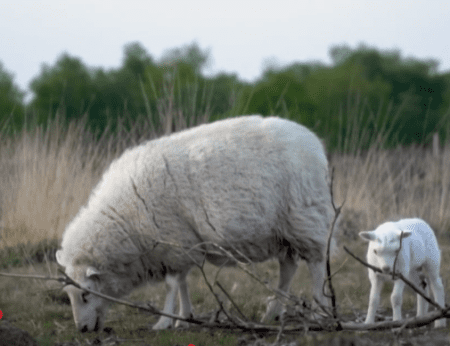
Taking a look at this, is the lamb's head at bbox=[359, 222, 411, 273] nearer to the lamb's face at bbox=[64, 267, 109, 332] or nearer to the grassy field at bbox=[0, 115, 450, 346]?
the grassy field at bbox=[0, 115, 450, 346]

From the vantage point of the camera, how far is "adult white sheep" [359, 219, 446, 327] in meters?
3.32

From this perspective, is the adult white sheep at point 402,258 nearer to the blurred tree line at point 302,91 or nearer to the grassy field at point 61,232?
the grassy field at point 61,232

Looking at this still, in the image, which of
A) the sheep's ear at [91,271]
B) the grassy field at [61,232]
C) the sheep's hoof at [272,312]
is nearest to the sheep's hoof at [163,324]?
the grassy field at [61,232]

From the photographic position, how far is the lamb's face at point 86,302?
436 centimetres

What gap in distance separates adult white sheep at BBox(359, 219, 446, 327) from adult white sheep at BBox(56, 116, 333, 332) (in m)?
1.00

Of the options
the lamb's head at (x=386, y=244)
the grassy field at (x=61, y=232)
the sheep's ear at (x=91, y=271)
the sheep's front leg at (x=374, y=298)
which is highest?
the lamb's head at (x=386, y=244)

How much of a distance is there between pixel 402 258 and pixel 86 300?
247 cm

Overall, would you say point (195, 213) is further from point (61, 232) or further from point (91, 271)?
point (61, 232)

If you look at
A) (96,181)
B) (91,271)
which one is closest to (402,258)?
(91,271)

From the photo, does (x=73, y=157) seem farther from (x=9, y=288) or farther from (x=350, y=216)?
(x=350, y=216)

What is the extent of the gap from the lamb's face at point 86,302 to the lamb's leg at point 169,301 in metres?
0.46

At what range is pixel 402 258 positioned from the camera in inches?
134

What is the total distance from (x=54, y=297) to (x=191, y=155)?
6.98 feet

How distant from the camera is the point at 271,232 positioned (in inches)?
184
